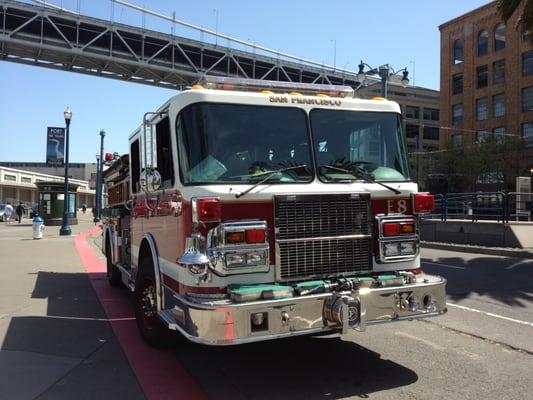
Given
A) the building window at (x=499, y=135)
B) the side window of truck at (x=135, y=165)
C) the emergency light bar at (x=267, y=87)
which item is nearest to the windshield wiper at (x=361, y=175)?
the emergency light bar at (x=267, y=87)

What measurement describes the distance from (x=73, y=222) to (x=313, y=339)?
115ft

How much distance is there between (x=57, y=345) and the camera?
248 inches

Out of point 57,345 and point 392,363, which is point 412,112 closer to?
point 392,363

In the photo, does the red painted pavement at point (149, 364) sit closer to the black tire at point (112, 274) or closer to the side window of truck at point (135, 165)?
the black tire at point (112, 274)

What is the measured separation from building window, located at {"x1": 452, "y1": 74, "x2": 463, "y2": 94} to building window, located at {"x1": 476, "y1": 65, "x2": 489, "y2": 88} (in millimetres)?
2351

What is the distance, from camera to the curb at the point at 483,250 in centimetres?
1566

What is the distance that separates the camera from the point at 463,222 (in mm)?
19422

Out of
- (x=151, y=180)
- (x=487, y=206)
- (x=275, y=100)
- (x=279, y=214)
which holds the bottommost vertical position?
(x=279, y=214)

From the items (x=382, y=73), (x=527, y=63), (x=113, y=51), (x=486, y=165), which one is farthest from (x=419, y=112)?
(x=382, y=73)


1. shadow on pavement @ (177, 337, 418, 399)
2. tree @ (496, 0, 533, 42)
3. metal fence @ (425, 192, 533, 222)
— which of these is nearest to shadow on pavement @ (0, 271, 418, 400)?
shadow on pavement @ (177, 337, 418, 399)

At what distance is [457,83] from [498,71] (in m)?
5.68

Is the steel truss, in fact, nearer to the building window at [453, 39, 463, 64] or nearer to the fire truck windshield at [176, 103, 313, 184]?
the building window at [453, 39, 463, 64]

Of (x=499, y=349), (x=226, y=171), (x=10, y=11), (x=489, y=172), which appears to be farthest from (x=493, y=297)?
(x=10, y=11)

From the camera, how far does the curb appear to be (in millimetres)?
15659
